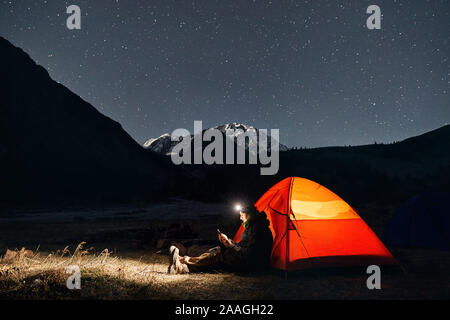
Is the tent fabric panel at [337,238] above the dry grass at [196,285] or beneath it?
above

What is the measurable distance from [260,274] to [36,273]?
4631 mm

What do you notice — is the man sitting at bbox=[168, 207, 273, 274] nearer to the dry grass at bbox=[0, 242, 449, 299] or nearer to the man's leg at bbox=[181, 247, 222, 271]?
the man's leg at bbox=[181, 247, 222, 271]

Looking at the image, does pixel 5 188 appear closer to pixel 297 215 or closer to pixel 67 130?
pixel 67 130

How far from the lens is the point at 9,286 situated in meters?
5.89

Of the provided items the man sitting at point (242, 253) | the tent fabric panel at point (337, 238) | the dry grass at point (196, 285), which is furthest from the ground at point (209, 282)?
the tent fabric panel at point (337, 238)

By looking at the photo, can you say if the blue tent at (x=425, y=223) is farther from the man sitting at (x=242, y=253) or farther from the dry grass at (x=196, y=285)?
the man sitting at (x=242, y=253)

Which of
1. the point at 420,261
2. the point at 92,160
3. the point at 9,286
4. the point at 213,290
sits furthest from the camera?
the point at 92,160

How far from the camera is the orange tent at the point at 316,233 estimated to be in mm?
8102

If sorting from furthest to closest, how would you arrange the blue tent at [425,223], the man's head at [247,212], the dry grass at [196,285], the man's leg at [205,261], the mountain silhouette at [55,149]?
the mountain silhouette at [55,149] → the blue tent at [425,223] → the man's head at [247,212] → the man's leg at [205,261] → the dry grass at [196,285]

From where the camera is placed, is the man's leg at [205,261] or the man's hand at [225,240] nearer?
the man's hand at [225,240]

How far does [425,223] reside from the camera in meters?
10.9

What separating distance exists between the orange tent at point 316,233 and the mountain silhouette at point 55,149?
40.3 m

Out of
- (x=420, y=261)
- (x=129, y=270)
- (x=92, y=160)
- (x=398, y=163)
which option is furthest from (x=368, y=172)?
(x=129, y=270)

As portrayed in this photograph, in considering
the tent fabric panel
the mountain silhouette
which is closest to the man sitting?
the tent fabric panel
